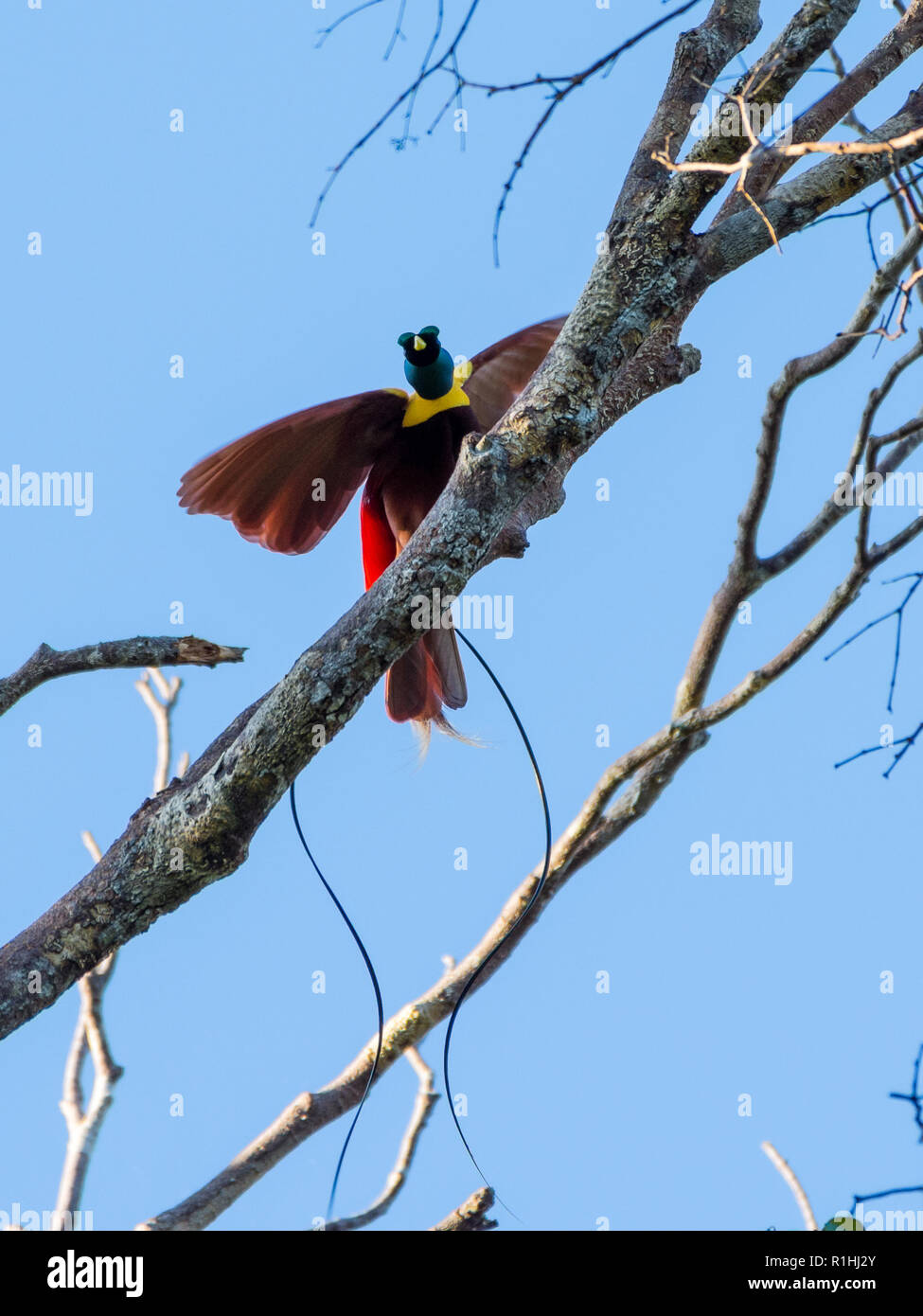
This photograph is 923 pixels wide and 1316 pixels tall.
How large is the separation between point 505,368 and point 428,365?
0.26 metres

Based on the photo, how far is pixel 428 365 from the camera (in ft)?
11.9

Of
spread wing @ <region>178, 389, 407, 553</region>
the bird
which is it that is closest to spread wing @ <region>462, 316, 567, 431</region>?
the bird

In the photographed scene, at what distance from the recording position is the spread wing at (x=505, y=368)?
366cm

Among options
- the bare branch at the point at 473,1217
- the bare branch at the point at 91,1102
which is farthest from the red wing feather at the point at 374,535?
the bare branch at the point at 473,1217

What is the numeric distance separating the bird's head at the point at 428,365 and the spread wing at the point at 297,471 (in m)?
0.15

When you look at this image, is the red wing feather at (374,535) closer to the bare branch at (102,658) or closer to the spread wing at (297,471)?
the spread wing at (297,471)

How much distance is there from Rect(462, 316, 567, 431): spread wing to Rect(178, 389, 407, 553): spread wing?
405 mm

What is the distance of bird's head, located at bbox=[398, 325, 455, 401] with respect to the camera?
357 centimetres

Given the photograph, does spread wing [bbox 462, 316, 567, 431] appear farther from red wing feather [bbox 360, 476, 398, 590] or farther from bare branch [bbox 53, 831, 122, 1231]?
bare branch [bbox 53, 831, 122, 1231]

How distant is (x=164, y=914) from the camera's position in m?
1.78
